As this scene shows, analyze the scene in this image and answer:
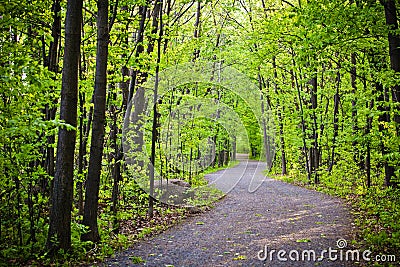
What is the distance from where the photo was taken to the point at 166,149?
44.9 feet

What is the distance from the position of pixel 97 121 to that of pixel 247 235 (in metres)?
4.27

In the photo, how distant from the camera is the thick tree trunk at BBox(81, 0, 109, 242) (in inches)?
297

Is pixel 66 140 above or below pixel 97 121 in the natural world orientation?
below

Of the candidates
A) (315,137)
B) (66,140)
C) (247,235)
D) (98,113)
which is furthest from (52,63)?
(315,137)

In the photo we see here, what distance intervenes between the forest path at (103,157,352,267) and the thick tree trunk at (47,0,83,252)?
100 centimetres

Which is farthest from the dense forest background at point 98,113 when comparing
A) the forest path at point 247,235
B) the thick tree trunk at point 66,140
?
the forest path at point 247,235

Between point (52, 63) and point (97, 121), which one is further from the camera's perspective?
point (52, 63)

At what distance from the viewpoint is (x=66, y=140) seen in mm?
6668

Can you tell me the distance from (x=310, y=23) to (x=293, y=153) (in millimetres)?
16034

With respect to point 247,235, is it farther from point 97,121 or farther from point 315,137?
point 315,137

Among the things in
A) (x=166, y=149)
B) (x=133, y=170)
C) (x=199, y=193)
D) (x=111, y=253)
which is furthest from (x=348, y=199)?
(x=111, y=253)

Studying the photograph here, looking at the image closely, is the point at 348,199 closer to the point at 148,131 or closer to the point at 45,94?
the point at 148,131

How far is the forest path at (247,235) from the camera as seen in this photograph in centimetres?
687

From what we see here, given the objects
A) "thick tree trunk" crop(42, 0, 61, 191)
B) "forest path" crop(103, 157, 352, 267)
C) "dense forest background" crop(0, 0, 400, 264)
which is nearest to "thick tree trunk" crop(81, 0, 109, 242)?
"dense forest background" crop(0, 0, 400, 264)
